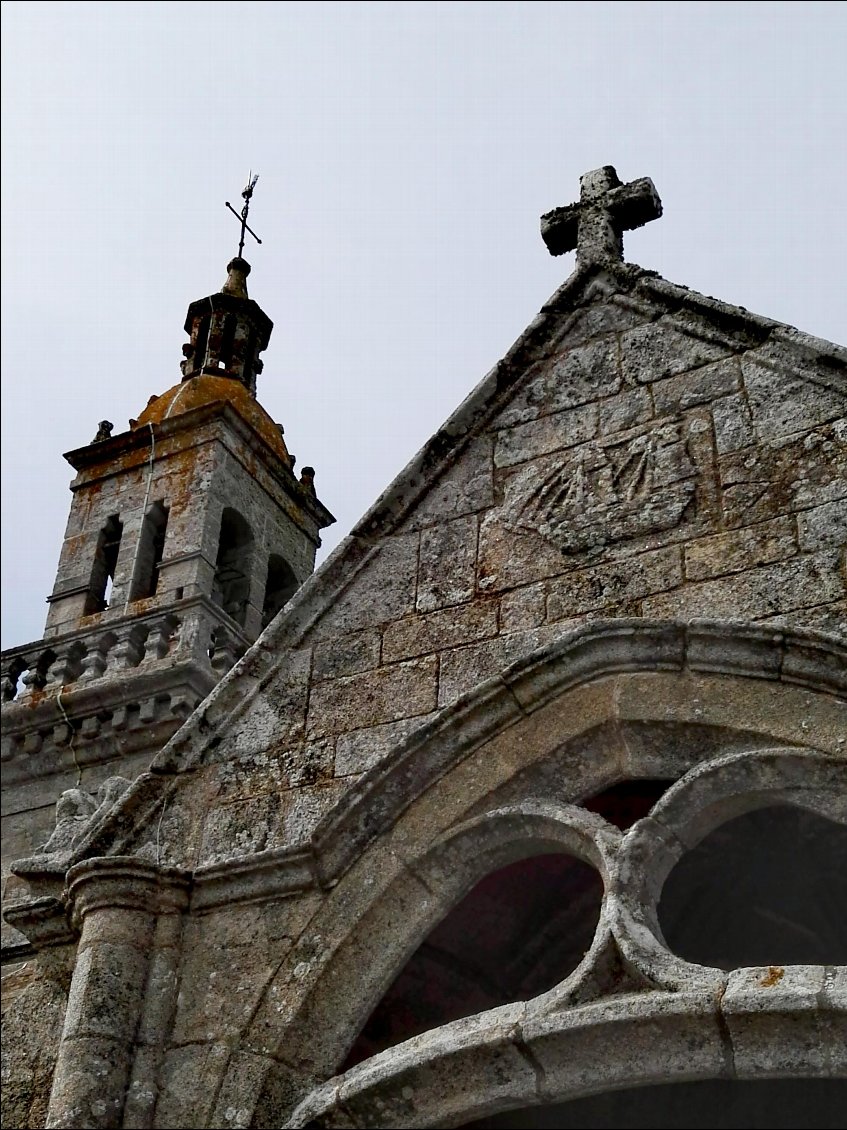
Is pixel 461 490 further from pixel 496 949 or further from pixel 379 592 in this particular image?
pixel 496 949

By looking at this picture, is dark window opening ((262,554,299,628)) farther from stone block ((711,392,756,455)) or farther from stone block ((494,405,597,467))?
stone block ((711,392,756,455))

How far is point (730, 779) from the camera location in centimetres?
395

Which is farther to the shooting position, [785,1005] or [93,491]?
[93,491]

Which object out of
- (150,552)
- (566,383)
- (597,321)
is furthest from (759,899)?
(150,552)

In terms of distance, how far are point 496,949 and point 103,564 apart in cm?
844

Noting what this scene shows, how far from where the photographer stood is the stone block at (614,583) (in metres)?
4.45

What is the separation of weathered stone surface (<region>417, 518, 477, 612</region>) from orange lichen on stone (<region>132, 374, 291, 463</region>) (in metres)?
8.74

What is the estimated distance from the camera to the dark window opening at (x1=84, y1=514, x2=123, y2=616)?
42.2ft

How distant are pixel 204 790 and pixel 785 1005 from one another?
200 cm

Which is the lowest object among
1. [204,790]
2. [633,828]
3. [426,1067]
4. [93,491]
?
[426,1067]

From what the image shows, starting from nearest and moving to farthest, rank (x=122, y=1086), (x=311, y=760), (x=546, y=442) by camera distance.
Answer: (x=122, y=1086)
(x=311, y=760)
(x=546, y=442)

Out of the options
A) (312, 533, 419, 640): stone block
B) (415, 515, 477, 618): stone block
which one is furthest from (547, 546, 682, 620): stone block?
(312, 533, 419, 640): stone block

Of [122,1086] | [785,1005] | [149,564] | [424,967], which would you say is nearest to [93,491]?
[149,564]

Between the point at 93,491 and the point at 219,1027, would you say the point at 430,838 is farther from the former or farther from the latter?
the point at 93,491
